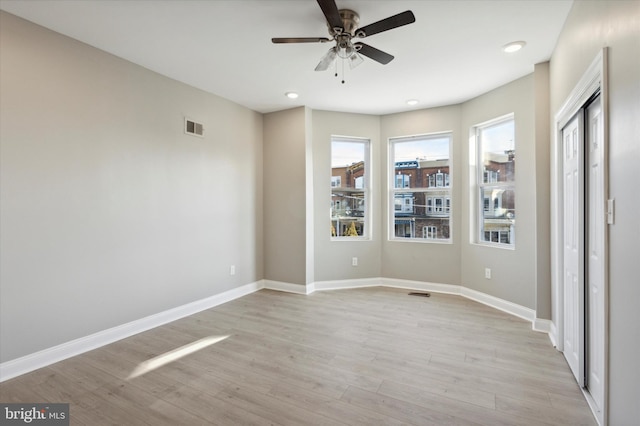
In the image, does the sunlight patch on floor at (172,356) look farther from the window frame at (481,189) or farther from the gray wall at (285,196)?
the window frame at (481,189)

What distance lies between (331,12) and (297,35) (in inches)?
33.5

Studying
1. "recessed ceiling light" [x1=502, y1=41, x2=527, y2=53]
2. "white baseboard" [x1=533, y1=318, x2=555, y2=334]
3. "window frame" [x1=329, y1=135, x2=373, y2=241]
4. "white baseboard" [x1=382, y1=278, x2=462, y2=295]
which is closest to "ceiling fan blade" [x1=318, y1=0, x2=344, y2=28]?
"recessed ceiling light" [x1=502, y1=41, x2=527, y2=53]

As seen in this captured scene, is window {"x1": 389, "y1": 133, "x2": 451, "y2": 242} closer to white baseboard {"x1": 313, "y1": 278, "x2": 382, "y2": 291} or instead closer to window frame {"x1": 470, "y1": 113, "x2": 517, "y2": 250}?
window frame {"x1": 470, "y1": 113, "x2": 517, "y2": 250}

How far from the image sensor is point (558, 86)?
2.78m

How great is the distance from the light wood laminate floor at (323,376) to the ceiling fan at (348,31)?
2533 millimetres

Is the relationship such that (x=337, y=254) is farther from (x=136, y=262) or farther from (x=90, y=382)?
(x=90, y=382)

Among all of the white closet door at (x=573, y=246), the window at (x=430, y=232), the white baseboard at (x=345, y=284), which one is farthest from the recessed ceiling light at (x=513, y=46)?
the white baseboard at (x=345, y=284)

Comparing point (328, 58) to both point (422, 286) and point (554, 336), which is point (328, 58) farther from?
point (422, 286)

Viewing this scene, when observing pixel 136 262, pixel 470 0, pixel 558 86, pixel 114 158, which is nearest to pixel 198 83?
pixel 114 158

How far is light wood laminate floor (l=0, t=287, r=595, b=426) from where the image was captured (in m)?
1.97

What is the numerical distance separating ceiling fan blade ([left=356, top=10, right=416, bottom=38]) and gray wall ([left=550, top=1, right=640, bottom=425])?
3.36ft

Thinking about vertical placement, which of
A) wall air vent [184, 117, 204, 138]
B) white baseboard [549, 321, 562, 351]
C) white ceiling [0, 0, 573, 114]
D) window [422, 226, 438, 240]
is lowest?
white baseboard [549, 321, 562, 351]

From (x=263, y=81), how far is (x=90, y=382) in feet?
10.9

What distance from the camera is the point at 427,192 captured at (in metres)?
4.88
